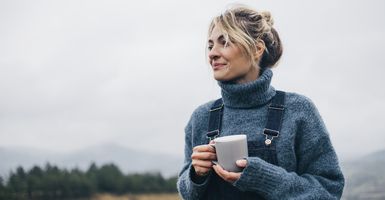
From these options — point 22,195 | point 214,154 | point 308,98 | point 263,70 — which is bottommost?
point 22,195

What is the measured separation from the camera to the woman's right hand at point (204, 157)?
328 centimetres

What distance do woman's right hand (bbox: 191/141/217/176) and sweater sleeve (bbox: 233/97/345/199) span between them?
0.22m

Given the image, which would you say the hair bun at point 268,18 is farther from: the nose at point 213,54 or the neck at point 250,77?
the nose at point 213,54

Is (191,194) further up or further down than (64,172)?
further up

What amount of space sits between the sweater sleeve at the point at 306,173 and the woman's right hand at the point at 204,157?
0.22 metres

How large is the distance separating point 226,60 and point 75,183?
265 ft

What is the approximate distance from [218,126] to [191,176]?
0.45 m

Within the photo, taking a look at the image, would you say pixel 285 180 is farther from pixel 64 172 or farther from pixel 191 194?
pixel 64 172

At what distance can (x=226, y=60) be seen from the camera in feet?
12.0

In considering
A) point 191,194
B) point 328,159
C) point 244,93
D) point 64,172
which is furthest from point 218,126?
point 64,172

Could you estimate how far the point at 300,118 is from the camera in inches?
137

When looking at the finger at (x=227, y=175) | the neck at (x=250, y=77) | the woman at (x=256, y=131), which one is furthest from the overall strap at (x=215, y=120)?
the finger at (x=227, y=175)

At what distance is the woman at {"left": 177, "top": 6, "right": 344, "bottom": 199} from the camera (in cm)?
329

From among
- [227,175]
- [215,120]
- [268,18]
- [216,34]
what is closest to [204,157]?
[227,175]
